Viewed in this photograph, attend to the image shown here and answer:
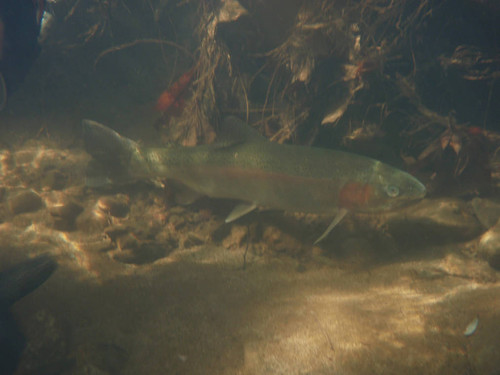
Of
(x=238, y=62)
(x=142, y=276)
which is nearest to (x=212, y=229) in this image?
(x=142, y=276)

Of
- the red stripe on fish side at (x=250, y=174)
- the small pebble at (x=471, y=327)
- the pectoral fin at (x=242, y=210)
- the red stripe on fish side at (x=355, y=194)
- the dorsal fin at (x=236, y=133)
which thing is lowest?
the pectoral fin at (x=242, y=210)

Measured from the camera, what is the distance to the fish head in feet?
11.0

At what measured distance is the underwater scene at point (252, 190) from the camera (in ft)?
7.37

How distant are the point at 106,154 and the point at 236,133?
225 centimetres

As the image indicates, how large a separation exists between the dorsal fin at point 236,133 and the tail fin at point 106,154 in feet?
5.10

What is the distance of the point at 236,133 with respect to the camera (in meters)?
4.01

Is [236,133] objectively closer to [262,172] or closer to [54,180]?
[262,172]

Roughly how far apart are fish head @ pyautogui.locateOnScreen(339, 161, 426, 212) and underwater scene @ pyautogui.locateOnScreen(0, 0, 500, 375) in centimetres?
3

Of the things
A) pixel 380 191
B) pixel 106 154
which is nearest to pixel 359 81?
pixel 380 191

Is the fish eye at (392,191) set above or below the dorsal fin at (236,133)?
below

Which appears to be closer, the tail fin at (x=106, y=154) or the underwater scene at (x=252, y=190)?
the underwater scene at (x=252, y=190)

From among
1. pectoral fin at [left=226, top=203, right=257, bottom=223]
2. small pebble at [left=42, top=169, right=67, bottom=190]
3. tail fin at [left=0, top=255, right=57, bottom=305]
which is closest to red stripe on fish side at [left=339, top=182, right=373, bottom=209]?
pectoral fin at [left=226, top=203, right=257, bottom=223]

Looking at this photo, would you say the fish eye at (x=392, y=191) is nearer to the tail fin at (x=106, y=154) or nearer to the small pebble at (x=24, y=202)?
the tail fin at (x=106, y=154)

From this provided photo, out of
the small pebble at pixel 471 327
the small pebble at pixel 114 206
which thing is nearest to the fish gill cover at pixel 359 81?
the small pebble at pixel 114 206
